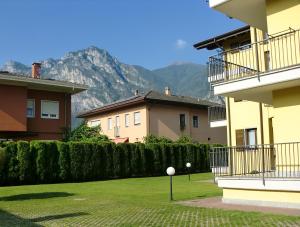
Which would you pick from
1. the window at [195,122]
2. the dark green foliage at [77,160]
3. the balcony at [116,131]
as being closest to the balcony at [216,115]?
the dark green foliage at [77,160]

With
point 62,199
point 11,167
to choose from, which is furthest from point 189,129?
point 62,199

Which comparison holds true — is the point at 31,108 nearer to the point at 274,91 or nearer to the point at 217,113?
the point at 217,113

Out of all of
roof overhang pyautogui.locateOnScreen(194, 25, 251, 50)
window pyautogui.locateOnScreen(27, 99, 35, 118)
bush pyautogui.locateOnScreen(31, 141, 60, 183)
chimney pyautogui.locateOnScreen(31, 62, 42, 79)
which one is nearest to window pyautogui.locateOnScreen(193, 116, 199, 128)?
chimney pyautogui.locateOnScreen(31, 62, 42, 79)

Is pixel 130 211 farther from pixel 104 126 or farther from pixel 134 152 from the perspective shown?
pixel 104 126

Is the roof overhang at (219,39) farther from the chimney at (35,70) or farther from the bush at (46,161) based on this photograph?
the chimney at (35,70)

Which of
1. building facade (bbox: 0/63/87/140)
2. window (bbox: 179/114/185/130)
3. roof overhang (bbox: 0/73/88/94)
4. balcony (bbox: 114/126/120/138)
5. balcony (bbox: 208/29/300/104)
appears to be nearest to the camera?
balcony (bbox: 208/29/300/104)

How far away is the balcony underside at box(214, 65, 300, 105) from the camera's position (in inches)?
524

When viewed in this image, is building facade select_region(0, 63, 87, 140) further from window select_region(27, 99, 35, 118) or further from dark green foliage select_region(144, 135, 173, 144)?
dark green foliage select_region(144, 135, 173, 144)

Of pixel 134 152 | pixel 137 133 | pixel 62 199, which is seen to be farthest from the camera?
pixel 137 133

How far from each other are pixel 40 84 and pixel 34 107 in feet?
6.99

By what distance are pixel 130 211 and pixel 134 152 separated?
68.2ft

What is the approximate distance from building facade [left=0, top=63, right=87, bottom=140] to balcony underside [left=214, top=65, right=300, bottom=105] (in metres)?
21.4

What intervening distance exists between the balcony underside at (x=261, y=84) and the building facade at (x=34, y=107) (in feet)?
70.1

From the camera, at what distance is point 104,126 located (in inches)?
1955
